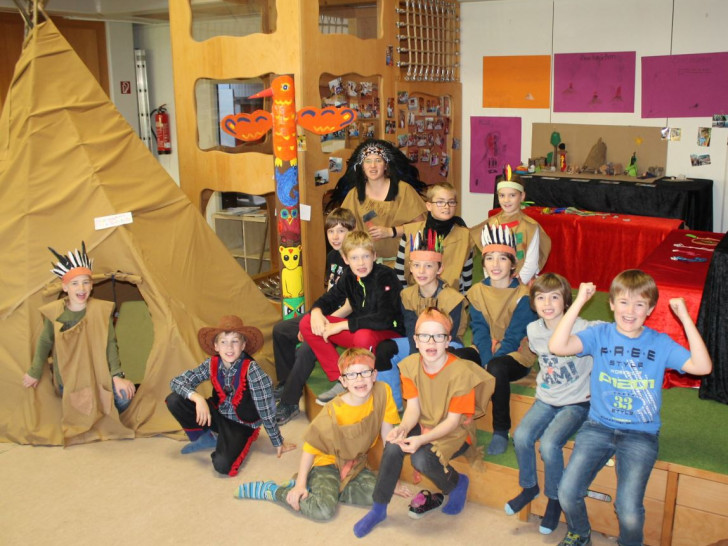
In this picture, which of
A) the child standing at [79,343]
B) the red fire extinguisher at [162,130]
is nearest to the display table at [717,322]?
the child standing at [79,343]

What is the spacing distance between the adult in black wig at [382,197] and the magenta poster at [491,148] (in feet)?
7.37

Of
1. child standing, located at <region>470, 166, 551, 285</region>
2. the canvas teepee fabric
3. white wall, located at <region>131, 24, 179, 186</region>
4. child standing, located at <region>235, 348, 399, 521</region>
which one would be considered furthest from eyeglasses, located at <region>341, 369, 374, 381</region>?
white wall, located at <region>131, 24, 179, 186</region>

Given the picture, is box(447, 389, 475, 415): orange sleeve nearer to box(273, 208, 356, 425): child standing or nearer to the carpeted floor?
the carpeted floor

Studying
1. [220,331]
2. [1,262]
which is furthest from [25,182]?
[220,331]

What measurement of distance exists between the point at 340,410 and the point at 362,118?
118 inches

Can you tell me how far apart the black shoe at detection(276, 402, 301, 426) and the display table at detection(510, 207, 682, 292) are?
2.50 meters

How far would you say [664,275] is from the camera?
4.14 metres

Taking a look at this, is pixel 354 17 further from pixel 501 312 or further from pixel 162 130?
pixel 162 130

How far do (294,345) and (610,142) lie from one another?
3592mm

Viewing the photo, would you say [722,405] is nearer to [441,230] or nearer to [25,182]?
[441,230]

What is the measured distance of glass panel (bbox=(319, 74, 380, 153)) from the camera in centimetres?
562

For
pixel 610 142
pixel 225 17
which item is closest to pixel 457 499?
pixel 610 142

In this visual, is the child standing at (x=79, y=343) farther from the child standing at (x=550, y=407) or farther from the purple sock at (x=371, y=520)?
the child standing at (x=550, y=407)

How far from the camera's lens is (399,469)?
3.40 metres
